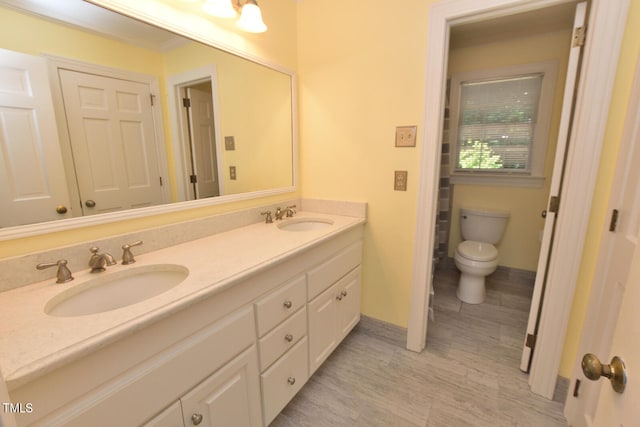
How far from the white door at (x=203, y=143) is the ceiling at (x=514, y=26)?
1849 mm

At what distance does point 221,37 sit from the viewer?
1434mm

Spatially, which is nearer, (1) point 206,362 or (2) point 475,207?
(1) point 206,362

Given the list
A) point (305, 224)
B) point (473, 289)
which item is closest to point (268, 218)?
point (305, 224)

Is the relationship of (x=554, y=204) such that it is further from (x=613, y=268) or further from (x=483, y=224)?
(x=483, y=224)

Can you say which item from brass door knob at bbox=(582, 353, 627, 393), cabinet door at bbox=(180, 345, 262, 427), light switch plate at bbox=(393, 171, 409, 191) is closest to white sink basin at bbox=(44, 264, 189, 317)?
cabinet door at bbox=(180, 345, 262, 427)

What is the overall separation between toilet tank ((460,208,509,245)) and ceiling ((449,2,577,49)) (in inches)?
60.4

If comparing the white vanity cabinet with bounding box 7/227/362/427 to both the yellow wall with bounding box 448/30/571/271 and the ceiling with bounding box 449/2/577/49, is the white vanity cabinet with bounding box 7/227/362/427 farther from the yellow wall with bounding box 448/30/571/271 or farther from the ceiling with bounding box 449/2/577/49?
the ceiling with bounding box 449/2/577/49

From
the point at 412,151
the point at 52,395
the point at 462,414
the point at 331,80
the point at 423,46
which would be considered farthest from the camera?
the point at 331,80

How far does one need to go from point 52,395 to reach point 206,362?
15.4 inches

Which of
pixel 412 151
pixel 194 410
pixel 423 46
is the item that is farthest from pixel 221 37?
pixel 194 410

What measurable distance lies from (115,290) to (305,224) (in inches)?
45.3

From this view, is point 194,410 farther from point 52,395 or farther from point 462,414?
point 462,414

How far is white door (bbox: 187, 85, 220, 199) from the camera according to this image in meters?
1.44

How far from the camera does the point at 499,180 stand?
2.65 m
